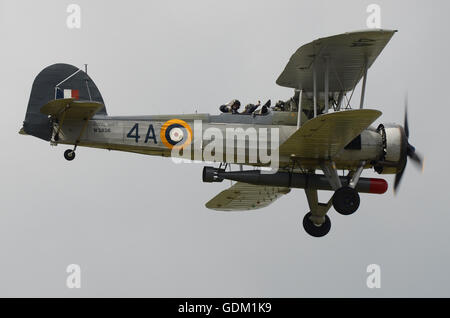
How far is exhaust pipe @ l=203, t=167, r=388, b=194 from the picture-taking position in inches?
584

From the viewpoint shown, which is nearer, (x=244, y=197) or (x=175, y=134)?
(x=175, y=134)

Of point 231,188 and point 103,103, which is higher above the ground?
point 103,103

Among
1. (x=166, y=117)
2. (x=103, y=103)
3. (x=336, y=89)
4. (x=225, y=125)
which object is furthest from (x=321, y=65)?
(x=103, y=103)

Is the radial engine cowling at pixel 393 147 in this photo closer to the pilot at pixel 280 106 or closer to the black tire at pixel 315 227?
the black tire at pixel 315 227

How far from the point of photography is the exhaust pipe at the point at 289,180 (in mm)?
14846

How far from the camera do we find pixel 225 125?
15.0 m

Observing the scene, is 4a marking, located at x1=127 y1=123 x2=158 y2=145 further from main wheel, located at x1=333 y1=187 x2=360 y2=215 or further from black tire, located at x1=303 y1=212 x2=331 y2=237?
black tire, located at x1=303 y1=212 x2=331 y2=237

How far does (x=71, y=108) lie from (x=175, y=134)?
80.5 inches

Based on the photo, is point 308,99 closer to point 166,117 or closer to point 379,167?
point 379,167

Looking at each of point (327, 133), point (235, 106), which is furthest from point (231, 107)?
point (327, 133)

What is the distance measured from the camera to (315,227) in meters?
16.3

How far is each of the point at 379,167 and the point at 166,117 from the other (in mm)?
4412

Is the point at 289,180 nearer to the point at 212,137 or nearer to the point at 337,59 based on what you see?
the point at 212,137

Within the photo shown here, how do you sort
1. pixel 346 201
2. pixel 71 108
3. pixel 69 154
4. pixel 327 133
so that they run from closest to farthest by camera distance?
pixel 327 133
pixel 69 154
pixel 71 108
pixel 346 201
